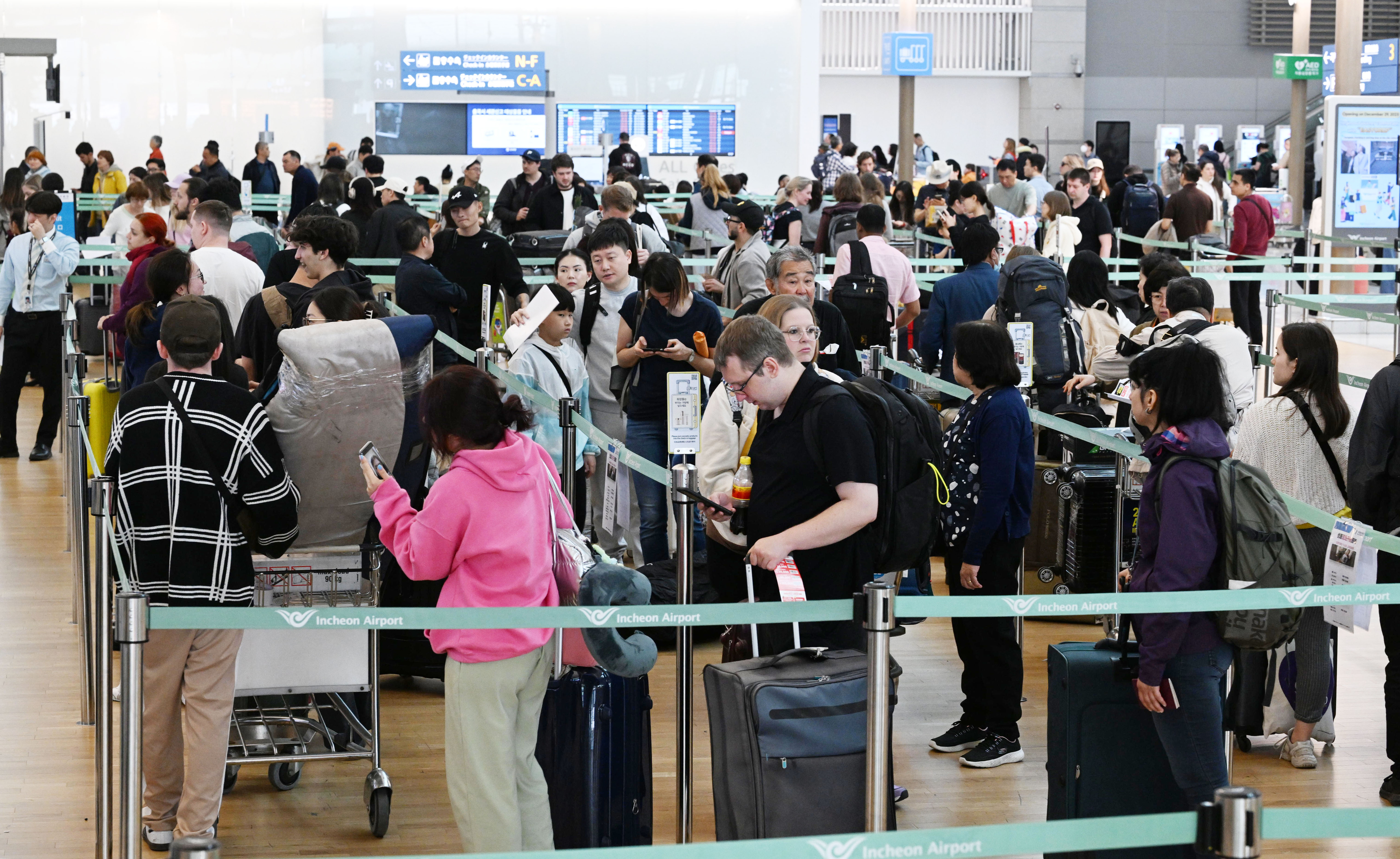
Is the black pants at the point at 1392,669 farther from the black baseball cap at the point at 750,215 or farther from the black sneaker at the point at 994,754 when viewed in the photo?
the black baseball cap at the point at 750,215

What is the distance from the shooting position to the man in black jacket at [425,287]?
305 inches

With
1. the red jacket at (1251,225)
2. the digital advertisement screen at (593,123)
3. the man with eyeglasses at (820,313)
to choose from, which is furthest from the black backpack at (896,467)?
the digital advertisement screen at (593,123)

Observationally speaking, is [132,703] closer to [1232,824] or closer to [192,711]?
[192,711]

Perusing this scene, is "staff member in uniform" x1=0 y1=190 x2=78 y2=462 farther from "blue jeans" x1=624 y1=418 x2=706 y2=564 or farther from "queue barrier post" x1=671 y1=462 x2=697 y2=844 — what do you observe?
"queue barrier post" x1=671 y1=462 x2=697 y2=844

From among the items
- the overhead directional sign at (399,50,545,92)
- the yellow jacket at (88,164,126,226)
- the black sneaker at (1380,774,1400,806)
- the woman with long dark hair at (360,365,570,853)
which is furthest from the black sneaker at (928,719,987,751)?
the overhead directional sign at (399,50,545,92)

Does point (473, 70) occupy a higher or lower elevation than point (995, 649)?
higher

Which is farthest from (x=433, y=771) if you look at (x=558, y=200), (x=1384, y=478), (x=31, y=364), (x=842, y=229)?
(x=558, y=200)

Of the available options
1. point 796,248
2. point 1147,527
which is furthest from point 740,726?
point 796,248

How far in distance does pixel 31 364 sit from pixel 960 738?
7346 mm

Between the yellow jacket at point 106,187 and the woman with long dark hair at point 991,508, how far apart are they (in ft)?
56.3

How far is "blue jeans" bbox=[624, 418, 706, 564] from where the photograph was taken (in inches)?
258

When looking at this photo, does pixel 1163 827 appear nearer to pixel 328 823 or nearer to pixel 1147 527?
pixel 1147 527

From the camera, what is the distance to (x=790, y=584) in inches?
144

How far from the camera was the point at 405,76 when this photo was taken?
2195 cm
